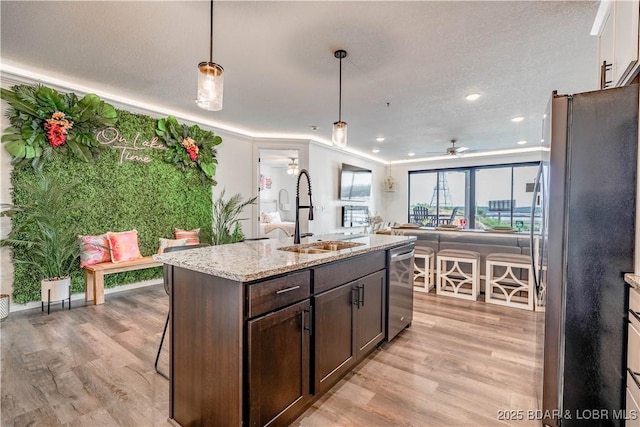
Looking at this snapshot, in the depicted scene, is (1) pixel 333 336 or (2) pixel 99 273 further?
(2) pixel 99 273

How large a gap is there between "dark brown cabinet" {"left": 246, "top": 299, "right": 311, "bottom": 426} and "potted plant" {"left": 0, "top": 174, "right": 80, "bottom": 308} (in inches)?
127

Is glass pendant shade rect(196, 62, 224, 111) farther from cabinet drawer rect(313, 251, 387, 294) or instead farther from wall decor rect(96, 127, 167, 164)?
wall decor rect(96, 127, 167, 164)

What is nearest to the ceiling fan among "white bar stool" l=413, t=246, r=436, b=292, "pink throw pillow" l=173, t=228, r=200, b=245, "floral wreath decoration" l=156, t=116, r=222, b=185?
"white bar stool" l=413, t=246, r=436, b=292

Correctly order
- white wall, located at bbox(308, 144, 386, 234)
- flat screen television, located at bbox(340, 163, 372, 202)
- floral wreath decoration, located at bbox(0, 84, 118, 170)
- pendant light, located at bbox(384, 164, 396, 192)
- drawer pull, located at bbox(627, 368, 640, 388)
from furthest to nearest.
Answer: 1. pendant light, located at bbox(384, 164, 396, 192)
2. flat screen television, located at bbox(340, 163, 372, 202)
3. white wall, located at bbox(308, 144, 386, 234)
4. floral wreath decoration, located at bbox(0, 84, 118, 170)
5. drawer pull, located at bbox(627, 368, 640, 388)

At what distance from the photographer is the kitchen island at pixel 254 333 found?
55.0 inches

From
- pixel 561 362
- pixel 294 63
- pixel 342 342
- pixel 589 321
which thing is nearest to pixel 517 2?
pixel 294 63

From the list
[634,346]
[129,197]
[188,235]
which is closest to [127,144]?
[129,197]

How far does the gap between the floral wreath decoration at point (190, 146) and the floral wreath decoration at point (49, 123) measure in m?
0.81

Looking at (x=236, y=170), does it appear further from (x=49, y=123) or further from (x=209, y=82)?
(x=209, y=82)

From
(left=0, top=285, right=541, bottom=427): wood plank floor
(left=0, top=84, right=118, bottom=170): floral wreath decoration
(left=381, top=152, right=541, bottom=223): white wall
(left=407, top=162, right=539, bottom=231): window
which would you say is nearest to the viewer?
(left=0, top=285, right=541, bottom=427): wood plank floor

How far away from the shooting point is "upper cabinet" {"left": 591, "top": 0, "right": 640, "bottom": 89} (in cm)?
159

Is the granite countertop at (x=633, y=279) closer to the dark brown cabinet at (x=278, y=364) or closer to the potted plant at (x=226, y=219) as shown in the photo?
the dark brown cabinet at (x=278, y=364)

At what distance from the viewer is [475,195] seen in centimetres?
847

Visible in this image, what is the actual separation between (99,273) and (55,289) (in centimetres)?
41
